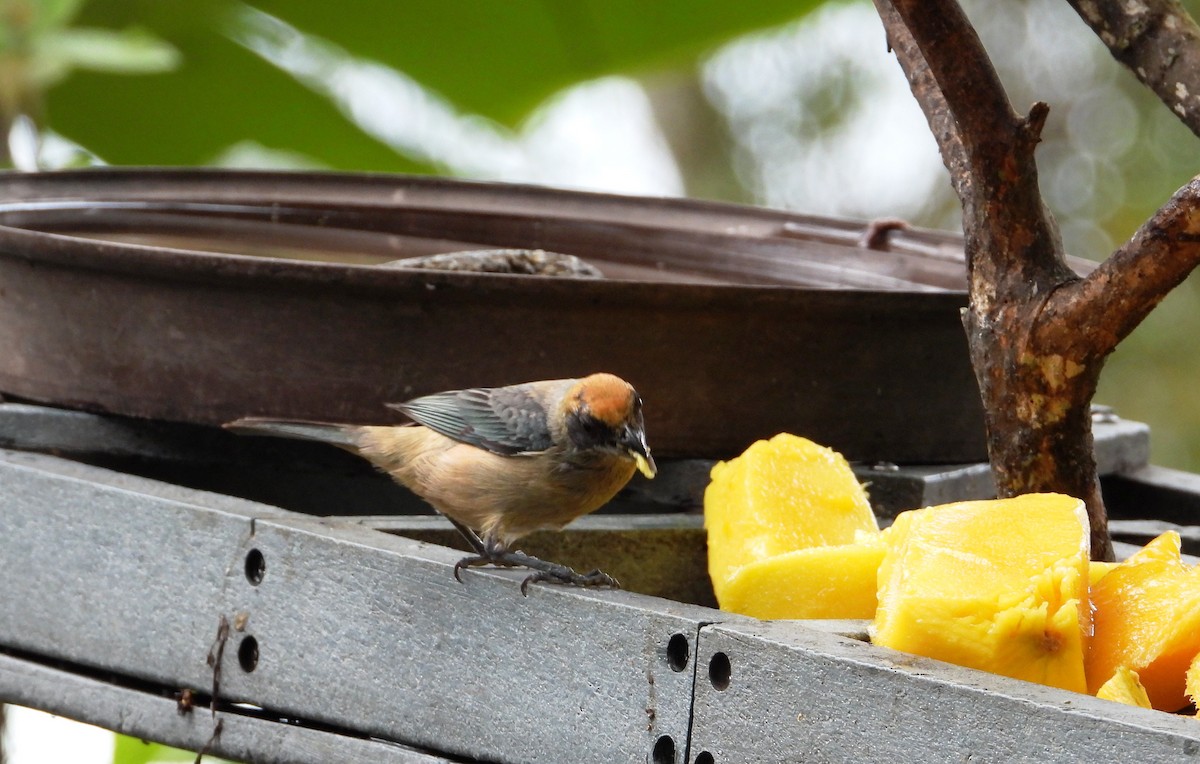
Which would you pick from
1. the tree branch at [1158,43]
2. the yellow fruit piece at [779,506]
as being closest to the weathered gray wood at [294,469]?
the yellow fruit piece at [779,506]

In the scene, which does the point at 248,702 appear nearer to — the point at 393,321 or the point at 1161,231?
the point at 393,321

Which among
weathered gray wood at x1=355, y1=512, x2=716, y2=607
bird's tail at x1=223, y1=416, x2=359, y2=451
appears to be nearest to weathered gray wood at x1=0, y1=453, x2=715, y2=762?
bird's tail at x1=223, y1=416, x2=359, y2=451

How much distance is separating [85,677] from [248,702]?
31 cm

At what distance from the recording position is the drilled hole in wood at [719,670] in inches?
60.8

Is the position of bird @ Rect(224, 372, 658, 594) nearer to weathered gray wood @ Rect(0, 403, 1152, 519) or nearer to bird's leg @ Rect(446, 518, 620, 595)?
bird's leg @ Rect(446, 518, 620, 595)

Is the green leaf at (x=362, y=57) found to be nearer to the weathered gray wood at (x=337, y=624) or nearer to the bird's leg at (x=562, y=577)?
the weathered gray wood at (x=337, y=624)

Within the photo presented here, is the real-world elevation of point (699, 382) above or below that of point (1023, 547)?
above

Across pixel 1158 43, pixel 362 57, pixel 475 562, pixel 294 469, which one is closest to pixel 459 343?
pixel 294 469

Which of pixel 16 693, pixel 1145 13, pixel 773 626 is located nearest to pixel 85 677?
pixel 16 693

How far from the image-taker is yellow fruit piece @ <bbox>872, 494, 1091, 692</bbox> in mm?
1513

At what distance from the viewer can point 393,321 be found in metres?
2.32

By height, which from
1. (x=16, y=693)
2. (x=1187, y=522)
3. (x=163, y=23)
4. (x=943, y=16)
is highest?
(x=163, y=23)

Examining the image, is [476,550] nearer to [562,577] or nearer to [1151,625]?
[562,577]

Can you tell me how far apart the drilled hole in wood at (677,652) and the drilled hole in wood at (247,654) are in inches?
25.1
